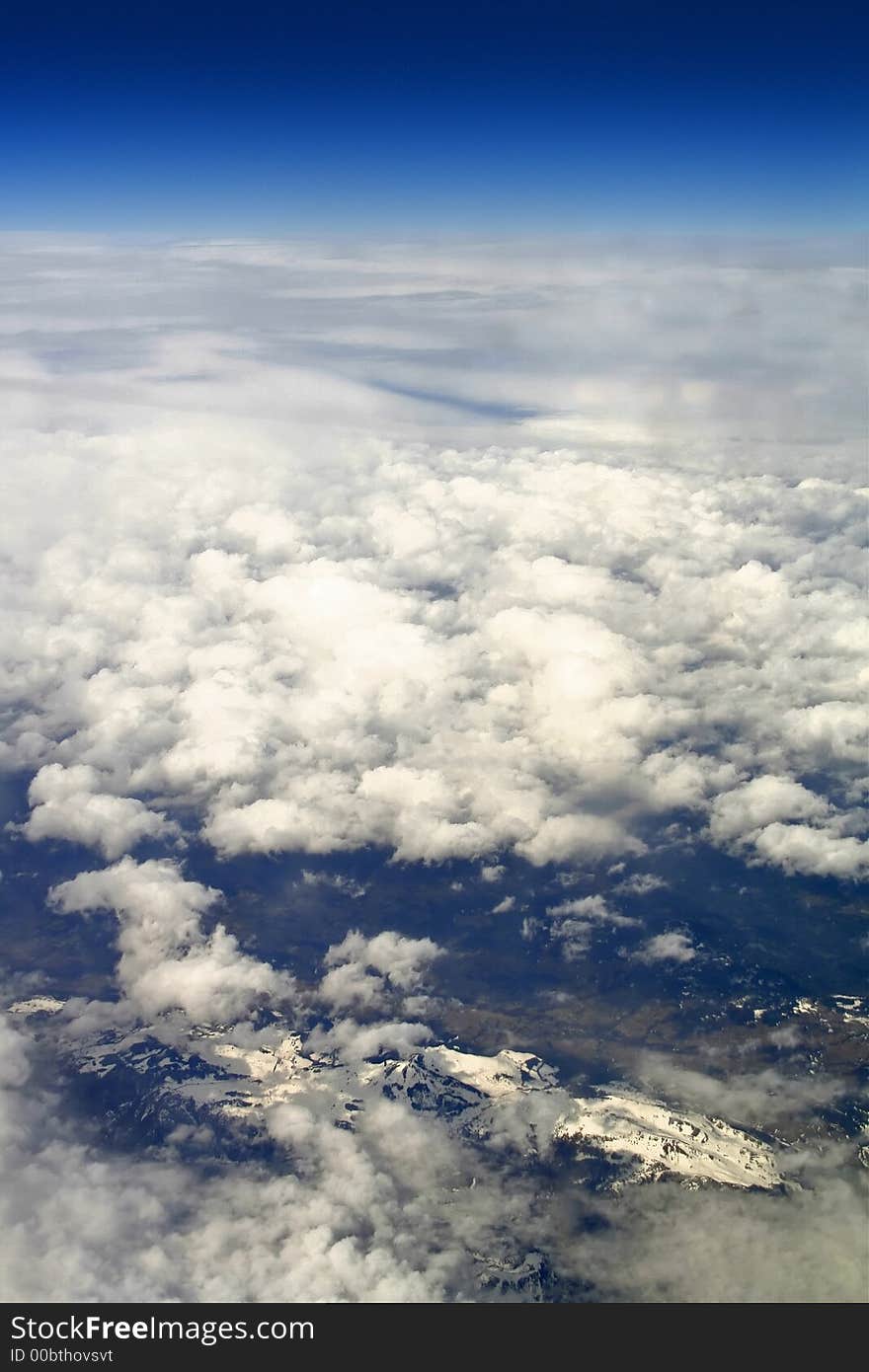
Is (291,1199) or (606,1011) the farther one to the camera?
(606,1011)

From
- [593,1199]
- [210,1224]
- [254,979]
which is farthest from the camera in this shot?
[254,979]

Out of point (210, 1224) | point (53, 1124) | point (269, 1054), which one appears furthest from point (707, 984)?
point (53, 1124)

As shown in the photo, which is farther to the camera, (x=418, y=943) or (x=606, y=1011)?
(x=418, y=943)
